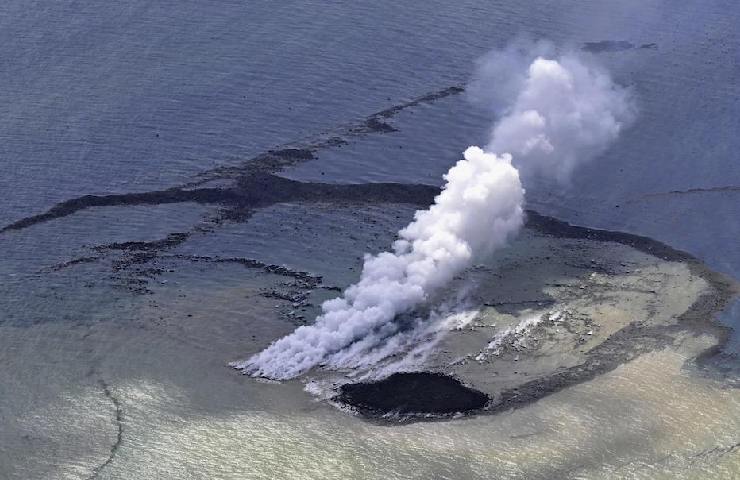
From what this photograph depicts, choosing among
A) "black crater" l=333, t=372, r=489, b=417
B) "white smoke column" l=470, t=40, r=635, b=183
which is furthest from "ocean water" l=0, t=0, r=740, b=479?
"white smoke column" l=470, t=40, r=635, b=183

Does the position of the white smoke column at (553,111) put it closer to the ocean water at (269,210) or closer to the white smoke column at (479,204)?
the white smoke column at (479,204)

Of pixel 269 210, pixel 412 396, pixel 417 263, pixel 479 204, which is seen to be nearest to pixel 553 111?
pixel 479 204

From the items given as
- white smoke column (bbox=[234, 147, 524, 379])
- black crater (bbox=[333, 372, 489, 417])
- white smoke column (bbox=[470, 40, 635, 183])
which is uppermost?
white smoke column (bbox=[470, 40, 635, 183])

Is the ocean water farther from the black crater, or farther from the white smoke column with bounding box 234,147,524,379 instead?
the white smoke column with bounding box 234,147,524,379

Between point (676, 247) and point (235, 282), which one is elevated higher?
point (676, 247)

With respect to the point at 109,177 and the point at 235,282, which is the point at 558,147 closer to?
the point at 235,282

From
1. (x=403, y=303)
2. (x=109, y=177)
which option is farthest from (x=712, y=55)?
(x=109, y=177)

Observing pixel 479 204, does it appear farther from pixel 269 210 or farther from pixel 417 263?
pixel 269 210
